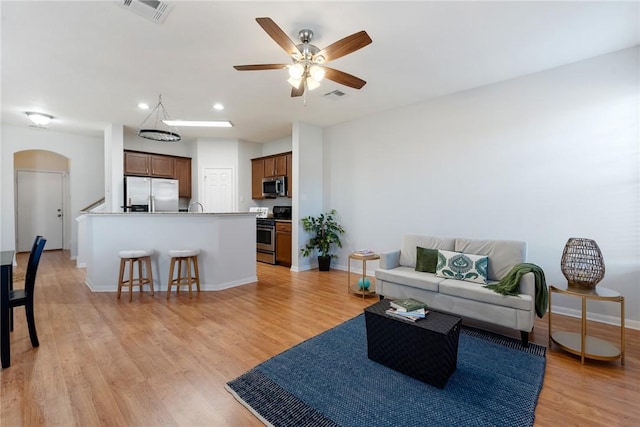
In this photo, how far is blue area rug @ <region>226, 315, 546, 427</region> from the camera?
163 centimetres

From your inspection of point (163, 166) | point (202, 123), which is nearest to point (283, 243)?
point (202, 123)

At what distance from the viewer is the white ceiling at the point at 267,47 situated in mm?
2271

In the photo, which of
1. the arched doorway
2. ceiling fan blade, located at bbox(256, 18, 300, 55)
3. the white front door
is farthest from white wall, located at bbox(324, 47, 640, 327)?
the arched doorway

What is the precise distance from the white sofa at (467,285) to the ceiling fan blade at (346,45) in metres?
2.33

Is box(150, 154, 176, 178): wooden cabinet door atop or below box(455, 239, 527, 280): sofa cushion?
atop

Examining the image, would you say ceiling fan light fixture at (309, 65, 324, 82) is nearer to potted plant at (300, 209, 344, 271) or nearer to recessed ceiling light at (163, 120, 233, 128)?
potted plant at (300, 209, 344, 271)

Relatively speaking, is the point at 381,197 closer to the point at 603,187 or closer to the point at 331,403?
the point at 603,187

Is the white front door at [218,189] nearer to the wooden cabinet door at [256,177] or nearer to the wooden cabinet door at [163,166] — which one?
the wooden cabinet door at [256,177]

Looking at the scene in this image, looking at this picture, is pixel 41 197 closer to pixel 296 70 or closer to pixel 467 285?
pixel 296 70

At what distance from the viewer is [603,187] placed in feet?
9.72

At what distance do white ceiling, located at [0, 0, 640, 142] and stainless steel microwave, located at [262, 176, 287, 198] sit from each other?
197 cm

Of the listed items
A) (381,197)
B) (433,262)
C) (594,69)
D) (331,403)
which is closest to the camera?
(331,403)

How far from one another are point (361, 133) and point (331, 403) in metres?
4.28

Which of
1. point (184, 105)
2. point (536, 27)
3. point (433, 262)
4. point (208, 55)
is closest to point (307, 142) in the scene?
point (184, 105)
